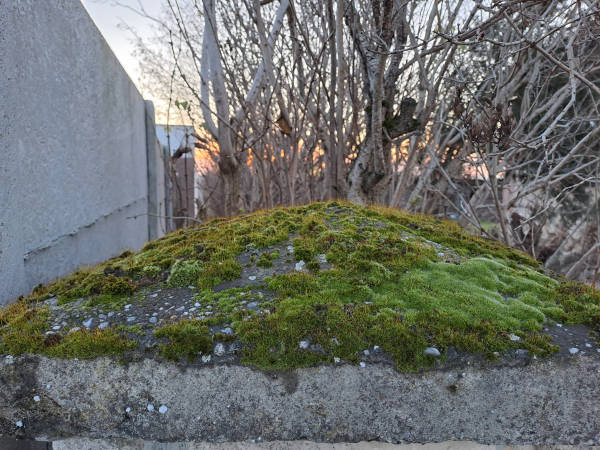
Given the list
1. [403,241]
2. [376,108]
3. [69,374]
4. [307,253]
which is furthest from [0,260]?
[376,108]

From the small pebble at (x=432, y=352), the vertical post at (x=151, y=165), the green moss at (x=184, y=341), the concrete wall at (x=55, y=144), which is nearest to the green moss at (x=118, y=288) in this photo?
the green moss at (x=184, y=341)

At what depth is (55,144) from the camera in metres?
3.25

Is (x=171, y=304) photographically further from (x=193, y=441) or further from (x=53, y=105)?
(x=53, y=105)

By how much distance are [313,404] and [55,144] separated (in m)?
2.88

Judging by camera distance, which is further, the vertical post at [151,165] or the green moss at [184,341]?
the vertical post at [151,165]

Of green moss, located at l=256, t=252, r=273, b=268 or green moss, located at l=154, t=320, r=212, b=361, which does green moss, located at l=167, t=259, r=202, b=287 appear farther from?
green moss, located at l=154, t=320, r=212, b=361

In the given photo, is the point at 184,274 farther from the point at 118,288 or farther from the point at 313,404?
the point at 313,404

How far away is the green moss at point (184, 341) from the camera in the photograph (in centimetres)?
183

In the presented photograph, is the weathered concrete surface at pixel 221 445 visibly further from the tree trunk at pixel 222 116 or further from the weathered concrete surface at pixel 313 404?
the tree trunk at pixel 222 116

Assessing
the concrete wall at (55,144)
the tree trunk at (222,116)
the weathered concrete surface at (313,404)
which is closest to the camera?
the weathered concrete surface at (313,404)

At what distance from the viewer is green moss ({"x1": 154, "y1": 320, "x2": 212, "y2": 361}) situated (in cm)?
183

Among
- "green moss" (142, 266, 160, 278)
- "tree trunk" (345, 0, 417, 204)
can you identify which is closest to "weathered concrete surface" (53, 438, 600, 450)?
"green moss" (142, 266, 160, 278)

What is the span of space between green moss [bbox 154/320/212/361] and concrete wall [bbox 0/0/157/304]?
122 cm

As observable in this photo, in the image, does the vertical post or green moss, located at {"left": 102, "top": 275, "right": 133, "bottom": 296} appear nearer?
green moss, located at {"left": 102, "top": 275, "right": 133, "bottom": 296}
